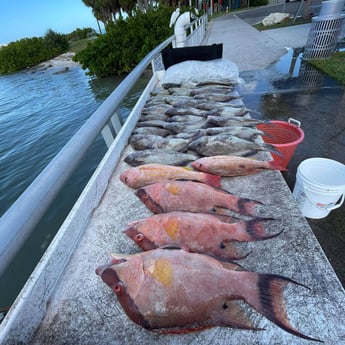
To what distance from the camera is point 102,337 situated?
3.06 ft

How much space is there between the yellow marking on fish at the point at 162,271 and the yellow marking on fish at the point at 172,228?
213 mm

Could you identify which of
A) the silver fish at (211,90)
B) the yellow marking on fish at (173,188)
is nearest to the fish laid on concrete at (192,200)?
the yellow marking on fish at (173,188)

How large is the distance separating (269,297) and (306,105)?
4791 mm

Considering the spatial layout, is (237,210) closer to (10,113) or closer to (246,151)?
(246,151)

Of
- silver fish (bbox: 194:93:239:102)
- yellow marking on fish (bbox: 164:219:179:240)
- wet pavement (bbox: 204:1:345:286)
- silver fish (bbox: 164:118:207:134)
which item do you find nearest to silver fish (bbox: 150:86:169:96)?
silver fish (bbox: 194:93:239:102)

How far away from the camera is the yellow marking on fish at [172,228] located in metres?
1.16

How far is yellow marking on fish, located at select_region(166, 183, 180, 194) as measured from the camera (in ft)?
4.70

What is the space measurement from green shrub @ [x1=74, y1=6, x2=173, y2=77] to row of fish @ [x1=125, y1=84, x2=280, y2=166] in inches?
582

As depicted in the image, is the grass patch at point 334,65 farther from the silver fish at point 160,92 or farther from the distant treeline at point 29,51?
the distant treeline at point 29,51

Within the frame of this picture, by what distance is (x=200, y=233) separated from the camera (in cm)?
115

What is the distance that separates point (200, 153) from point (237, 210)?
31.0 inches

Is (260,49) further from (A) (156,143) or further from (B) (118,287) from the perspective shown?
(B) (118,287)

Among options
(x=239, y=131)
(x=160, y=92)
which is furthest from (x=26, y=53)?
(x=239, y=131)

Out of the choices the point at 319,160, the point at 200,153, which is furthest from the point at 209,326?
the point at 319,160
